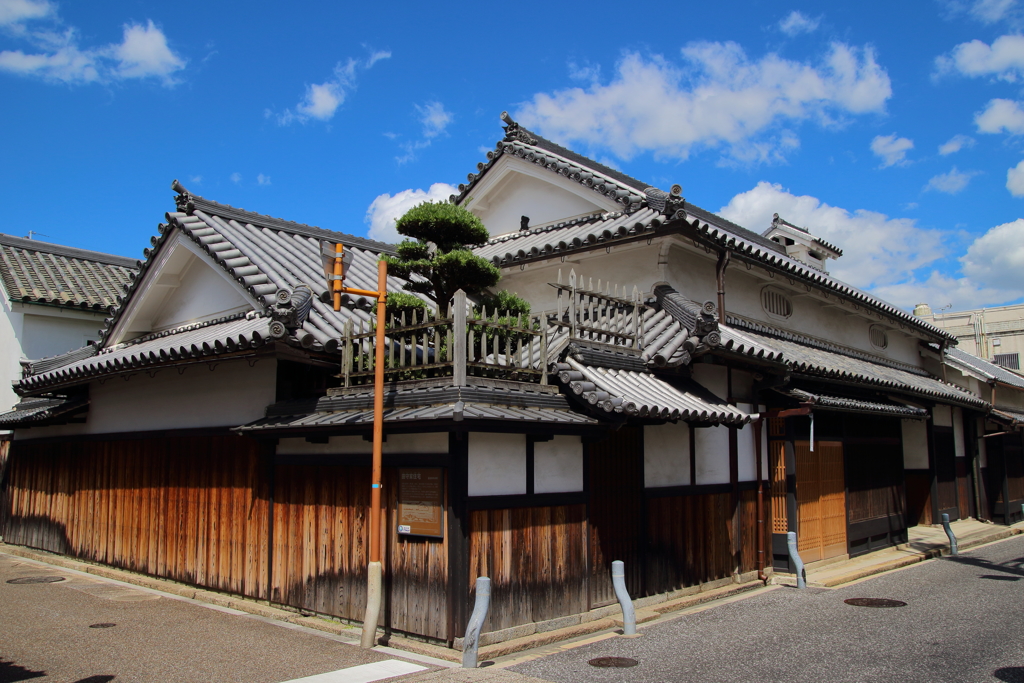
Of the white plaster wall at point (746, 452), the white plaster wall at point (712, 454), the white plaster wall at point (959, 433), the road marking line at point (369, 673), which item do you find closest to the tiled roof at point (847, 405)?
the white plaster wall at point (746, 452)

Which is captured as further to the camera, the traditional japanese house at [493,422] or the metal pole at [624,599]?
the metal pole at [624,599]

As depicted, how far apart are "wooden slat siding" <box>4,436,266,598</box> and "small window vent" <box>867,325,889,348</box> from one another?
61.3ft

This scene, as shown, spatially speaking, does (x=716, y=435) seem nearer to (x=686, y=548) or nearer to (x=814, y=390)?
(x=686, y=548)

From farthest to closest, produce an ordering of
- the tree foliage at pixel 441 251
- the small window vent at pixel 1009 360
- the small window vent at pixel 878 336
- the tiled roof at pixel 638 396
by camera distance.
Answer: the small window vent at pixel 1009 360 → the small window vent at pixel 878 336 → the tree foliage at pixel 441 251 → the tiled roof at pixel 638 396

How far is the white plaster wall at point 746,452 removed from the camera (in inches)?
543

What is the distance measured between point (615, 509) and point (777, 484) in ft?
17.1

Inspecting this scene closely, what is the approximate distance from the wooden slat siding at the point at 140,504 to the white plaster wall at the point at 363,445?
111cm

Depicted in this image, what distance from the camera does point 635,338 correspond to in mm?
11812

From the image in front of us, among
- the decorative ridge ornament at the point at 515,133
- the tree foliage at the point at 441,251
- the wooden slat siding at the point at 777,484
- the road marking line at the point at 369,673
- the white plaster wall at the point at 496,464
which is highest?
the decorative ridge ornament at the point at 515,133

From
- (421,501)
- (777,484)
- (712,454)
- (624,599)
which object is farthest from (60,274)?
(777,484)

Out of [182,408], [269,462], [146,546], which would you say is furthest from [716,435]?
[146,546]

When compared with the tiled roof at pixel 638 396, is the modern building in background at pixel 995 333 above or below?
above

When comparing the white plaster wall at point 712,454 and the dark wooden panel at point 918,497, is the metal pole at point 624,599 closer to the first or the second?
the white plaster wall at point 712,454

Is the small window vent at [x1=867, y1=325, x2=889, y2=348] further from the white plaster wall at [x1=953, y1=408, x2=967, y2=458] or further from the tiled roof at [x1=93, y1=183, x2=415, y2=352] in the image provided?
the tiled roof at [x1=93, y1=183, x2=415, y2=352]
